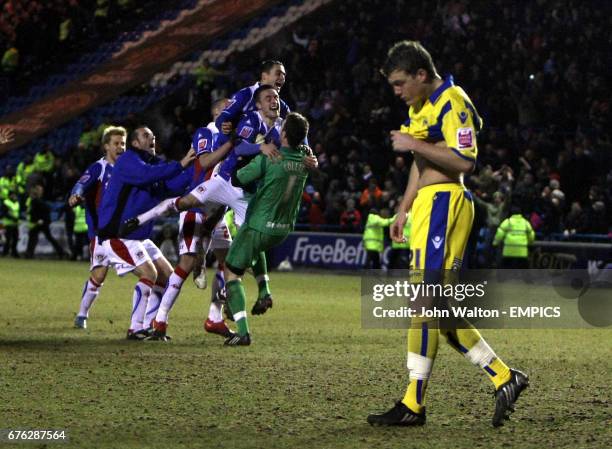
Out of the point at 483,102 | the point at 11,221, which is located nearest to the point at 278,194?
the point at 483,102

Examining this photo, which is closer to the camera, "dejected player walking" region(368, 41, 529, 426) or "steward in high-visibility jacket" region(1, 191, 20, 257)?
"dejected player walking" region(368, 41, 529, 426)

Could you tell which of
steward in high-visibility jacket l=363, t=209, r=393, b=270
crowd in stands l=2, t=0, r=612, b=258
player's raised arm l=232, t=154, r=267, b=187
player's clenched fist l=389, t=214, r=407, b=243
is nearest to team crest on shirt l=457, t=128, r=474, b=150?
player's clenched fist l=389, t=214, r=407, b=243

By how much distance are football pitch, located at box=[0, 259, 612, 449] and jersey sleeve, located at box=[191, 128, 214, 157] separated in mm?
1944

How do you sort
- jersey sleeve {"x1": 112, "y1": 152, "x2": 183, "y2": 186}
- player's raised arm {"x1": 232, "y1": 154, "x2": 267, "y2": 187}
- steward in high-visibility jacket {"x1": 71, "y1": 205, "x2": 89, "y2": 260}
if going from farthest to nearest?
steward in high-visibility jacket {"x1": 71, "y1": 205, "x2": 89, "y2": 260}, jersey sleeve {"x1": 112, "y1": 152, "x2": 183, "y2": 186}, player's raised arm {"x1": 232, "y1": 154, "x2": 267, "y2": 187}

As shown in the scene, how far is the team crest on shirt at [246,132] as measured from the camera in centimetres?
1190

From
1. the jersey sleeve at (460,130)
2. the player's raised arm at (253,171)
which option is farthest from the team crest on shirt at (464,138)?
the player's raised arm at (253,171)

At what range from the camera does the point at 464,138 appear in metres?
6.93

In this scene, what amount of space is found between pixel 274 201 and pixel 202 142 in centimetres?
137

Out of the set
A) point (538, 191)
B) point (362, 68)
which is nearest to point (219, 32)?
point (362, 68)

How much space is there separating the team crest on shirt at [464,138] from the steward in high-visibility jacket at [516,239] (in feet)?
51.8

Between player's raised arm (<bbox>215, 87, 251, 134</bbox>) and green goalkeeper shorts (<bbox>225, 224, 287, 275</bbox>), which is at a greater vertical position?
player's raised arm (<bbox>215, 87, 251, 134</bbox>)

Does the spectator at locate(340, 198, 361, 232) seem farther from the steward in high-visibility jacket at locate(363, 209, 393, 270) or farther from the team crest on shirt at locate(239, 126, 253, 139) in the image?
the team crest on shirt at locate(239, 126, 253, 139)

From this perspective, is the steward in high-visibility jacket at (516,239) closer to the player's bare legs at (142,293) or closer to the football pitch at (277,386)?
the football pitch at (277,386)

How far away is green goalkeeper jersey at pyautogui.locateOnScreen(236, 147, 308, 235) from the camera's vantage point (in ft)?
35.9
